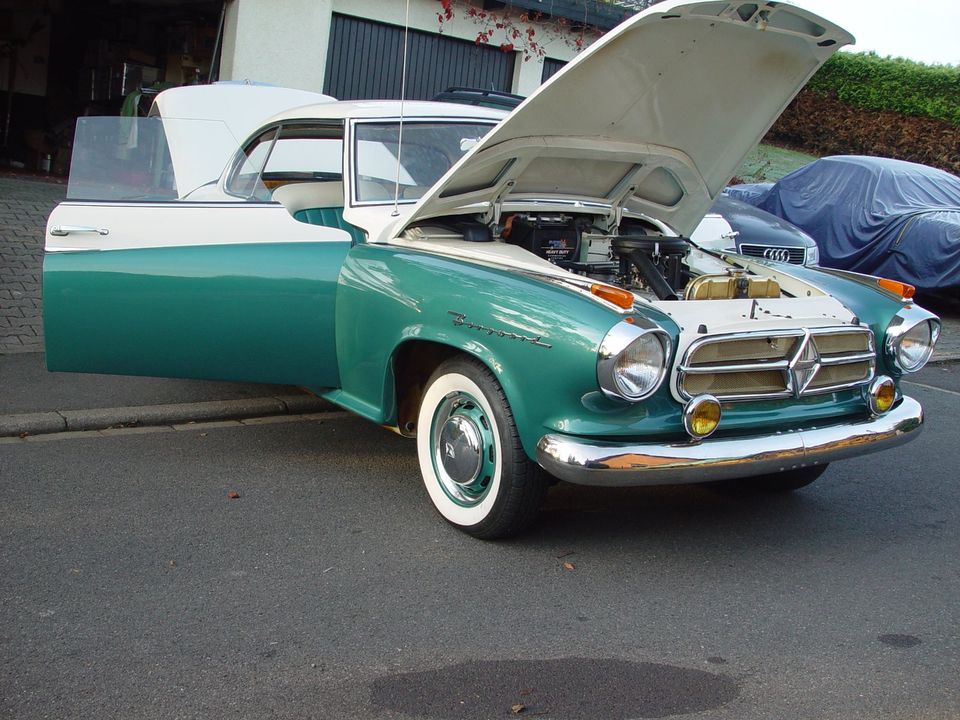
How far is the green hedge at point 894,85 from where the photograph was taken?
69.3 ft

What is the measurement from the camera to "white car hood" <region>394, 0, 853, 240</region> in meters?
4.09

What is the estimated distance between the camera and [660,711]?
9.66 feet

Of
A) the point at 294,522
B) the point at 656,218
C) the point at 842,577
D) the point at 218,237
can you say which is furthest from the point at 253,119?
the point at 842,577

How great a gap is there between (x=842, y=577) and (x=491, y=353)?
158 centimetres

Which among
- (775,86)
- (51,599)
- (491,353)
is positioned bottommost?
(51,599)

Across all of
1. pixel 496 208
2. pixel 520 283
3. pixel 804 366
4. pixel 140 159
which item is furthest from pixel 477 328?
pixel 140 159

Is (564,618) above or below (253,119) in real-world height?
below

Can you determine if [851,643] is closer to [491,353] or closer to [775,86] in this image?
[491,353]

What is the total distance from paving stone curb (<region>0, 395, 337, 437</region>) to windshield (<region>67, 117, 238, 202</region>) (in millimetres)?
1134

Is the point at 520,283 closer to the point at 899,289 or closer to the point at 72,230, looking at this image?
the point at 899,289

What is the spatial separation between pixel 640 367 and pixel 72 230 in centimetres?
270

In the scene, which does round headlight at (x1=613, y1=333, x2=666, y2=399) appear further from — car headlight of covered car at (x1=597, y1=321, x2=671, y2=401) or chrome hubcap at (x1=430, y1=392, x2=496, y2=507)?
chrome hubcap at (x1=430, y1=392, x2=496, y2=507)

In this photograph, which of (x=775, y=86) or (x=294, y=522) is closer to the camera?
(x=294, y=522)

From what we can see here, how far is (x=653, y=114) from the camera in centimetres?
464
